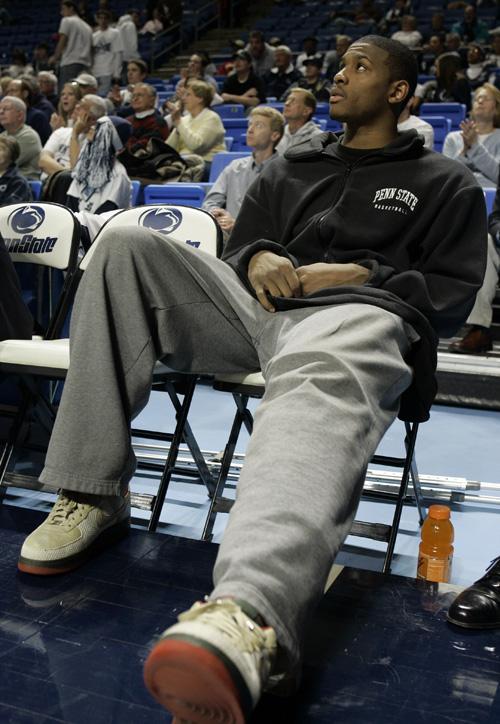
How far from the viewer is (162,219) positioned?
2.89 meters

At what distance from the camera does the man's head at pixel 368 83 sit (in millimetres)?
2213

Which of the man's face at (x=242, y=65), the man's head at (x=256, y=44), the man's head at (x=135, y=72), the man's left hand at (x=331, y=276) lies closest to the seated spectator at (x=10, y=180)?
the man's left hand at (x=331, y=276)

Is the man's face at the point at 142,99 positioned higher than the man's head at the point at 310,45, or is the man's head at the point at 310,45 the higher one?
the man's head at the point at 310,45

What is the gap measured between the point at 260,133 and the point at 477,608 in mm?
3659

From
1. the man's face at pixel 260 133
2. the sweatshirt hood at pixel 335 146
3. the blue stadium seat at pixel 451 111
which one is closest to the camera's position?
the sweatshirt hood at pixel 335 146

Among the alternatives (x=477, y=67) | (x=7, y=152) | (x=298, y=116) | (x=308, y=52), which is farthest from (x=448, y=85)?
(x=7, y=152)

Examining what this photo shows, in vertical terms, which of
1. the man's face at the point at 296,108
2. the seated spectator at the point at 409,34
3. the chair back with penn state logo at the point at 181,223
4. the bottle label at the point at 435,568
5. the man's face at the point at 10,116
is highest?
the seated spectator at the point at 409,34

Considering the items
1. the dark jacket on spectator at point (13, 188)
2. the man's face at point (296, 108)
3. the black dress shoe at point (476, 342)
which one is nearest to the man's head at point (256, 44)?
the man's face at point (296, 108)

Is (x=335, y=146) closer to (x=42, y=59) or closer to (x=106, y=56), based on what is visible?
(x=106, y=56)

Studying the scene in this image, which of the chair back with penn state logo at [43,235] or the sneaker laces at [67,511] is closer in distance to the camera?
the sneaker laces at [67,511]

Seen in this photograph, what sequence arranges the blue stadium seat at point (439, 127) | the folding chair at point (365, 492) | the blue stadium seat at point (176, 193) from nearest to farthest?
the folding chair at point (365, 492) < the blue stadium seat at point (176, 193) < the blue stadium seat at point (439, 127)

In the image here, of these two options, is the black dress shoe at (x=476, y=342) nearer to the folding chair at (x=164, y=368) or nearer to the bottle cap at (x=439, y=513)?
the folding chair at (x=164, y=368)

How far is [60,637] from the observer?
151 cm

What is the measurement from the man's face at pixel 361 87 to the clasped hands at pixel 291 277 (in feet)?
1.55
